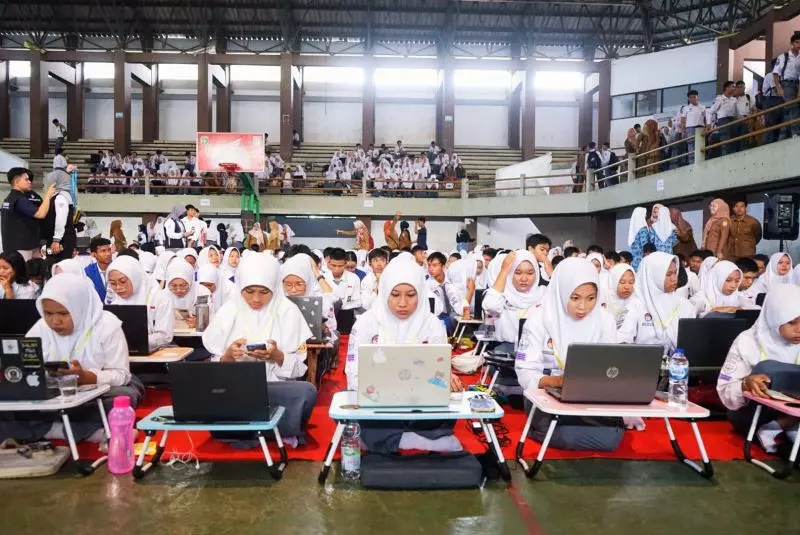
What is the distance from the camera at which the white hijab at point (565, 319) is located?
4.09 m

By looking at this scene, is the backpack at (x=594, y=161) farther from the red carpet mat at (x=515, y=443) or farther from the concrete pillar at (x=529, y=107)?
the red carpet mat at (x=515, y=443)

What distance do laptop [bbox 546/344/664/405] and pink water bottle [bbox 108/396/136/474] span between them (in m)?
2.79

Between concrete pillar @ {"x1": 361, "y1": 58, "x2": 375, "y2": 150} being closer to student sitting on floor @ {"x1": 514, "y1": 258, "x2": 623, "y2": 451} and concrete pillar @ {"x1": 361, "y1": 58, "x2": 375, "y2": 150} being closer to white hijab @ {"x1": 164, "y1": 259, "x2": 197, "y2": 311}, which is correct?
white hijab @ {"x1": 164, "y1": 259, "x2": 197, "y2": 311}

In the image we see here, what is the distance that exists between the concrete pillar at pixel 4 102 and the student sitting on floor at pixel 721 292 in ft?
90.0

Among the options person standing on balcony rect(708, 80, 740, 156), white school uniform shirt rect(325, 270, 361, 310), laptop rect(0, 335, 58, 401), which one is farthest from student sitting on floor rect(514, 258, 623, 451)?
person standing on balcony rect(708, 80, 740, 156)

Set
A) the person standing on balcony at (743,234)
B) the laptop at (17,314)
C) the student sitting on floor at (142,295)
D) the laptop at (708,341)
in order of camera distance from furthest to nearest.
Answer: the person standing on balcony at (743,234) < the student sitting on floor at (142,295) < the laptop at (708,341) < the laptop at (17,314)

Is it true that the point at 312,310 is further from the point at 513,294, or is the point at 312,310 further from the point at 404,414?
the point at 404,414

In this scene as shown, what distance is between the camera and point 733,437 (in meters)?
4.59

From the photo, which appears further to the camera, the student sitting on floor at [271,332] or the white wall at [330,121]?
the white wall at [330,121]

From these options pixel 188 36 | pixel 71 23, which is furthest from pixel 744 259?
pixel 71 23

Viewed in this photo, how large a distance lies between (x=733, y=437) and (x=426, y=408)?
283 cm

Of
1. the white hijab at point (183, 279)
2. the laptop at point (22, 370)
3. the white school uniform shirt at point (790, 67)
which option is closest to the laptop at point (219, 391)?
the laptop at point (22, 370)

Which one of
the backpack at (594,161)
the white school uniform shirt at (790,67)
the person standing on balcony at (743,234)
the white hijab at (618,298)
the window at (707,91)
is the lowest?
the white hijab at (618,298)

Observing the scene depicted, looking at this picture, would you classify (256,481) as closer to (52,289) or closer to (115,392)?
(115,392)
